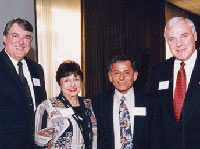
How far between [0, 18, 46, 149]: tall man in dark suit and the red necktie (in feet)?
4.34

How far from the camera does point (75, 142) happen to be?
2.35 metres

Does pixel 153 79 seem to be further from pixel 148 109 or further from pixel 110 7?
pixel 110 7

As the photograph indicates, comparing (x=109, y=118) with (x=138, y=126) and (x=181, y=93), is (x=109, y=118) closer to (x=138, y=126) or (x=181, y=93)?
(x=138, y=126)

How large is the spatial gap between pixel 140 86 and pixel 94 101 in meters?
5.11

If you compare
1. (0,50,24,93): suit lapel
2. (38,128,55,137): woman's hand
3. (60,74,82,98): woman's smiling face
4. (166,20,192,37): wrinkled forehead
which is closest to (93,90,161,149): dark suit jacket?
(60,74,82,98): woman's smiling face

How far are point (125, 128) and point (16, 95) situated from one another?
40.4 inches

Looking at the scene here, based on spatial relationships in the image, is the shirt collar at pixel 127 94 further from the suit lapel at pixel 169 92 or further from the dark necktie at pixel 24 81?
the dark necktie at pixel 24 81

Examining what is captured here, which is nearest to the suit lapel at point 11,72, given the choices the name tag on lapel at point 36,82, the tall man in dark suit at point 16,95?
the tall man in dark suit at point 16,95

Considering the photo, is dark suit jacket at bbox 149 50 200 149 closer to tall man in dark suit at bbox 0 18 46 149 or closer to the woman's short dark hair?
the woman's short dark hair

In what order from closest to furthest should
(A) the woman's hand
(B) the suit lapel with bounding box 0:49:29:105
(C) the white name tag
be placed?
(A) the woman's hand < (C) the white name tag < (B) the suit lapel with bounding box 0:49:29:105

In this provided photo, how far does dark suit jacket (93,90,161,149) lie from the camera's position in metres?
2.40

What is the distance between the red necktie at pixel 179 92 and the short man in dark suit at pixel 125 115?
18 cm

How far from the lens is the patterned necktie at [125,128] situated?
237 cm

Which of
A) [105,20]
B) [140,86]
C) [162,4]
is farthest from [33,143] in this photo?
[162,4]
